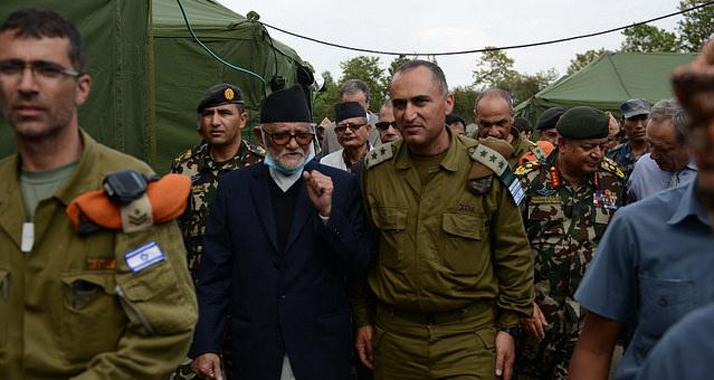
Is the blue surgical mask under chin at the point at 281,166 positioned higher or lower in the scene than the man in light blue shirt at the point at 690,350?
higher

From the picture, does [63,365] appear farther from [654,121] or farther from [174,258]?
[654,121]

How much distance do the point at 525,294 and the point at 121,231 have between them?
95.9 inches

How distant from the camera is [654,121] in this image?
5.26m

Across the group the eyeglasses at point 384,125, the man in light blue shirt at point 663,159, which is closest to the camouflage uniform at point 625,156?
the man in light blue shirt at point 663,159

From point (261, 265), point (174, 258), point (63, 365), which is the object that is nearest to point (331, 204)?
point (261, 265)

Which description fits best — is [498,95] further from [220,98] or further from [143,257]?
[143,257]

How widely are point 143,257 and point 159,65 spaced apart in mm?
6111

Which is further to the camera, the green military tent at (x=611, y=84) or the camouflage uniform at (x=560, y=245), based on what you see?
the green military tent at (x=611, y=84)

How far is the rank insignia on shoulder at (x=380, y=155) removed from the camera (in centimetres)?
436

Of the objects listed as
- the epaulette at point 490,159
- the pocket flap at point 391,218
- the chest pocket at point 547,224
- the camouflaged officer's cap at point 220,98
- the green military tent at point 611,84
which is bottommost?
the chest pocket at point 547,224

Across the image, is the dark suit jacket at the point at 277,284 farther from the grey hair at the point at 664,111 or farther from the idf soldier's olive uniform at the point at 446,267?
the grey hair at the point at 664,111

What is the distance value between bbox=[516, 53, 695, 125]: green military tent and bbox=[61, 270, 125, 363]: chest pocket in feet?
47.9

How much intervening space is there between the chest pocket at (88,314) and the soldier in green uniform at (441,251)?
197 cm

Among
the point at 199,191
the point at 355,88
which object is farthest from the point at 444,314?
the point at 355,88
